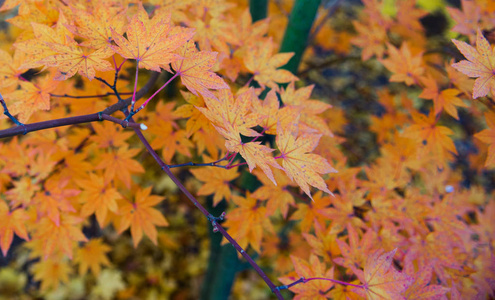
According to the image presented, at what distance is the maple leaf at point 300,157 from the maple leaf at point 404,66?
0.64 m

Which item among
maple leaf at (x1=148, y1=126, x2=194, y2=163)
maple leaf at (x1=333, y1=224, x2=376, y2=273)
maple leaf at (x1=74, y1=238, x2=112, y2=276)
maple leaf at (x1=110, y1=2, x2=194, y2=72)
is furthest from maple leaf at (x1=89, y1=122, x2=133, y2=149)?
maple leaf at (x1=74, y1=238, x2=112, y2=276)

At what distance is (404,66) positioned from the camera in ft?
4.03

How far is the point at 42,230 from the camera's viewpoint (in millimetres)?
1100

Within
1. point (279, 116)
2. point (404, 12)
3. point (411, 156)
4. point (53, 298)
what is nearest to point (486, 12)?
point (404, 12)

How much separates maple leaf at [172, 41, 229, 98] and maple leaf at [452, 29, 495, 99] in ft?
2.22

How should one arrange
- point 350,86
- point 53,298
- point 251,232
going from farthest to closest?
point 350,86, point 53,298, point 251,232

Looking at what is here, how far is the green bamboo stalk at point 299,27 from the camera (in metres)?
1.28

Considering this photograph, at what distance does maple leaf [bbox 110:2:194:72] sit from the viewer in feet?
2.39

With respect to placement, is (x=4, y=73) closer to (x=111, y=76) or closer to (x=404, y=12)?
(x=111, y=76)

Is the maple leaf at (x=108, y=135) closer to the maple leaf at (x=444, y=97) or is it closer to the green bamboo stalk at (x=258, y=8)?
the green bamboo stalk at (x=258, y=8)

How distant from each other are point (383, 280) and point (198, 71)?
0.72m

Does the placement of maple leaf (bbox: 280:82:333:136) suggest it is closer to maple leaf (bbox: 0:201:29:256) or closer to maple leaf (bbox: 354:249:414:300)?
maple leaf (bbox: 354:249:414:300)

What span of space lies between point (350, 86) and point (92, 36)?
3.72 m

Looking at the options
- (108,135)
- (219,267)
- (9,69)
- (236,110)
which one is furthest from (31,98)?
(219,267)
